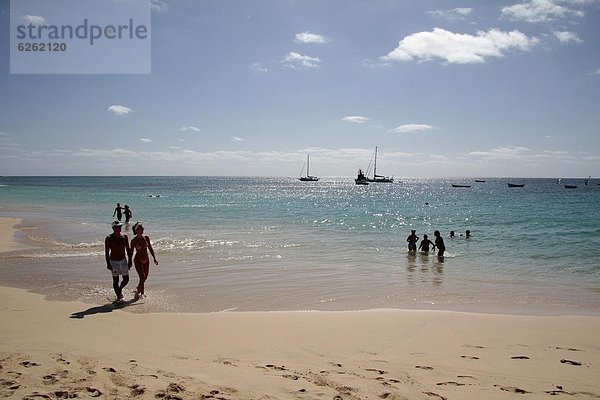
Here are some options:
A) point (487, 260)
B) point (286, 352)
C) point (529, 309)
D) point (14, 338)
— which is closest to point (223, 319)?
point (286, 352)

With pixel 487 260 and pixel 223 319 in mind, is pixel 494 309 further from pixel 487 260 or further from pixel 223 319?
pixel 487 260

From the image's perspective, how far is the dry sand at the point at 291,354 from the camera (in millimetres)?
4543

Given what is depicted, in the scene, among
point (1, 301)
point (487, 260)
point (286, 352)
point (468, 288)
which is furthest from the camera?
point (487, 260)

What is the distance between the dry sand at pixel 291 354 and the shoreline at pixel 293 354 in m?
0.02

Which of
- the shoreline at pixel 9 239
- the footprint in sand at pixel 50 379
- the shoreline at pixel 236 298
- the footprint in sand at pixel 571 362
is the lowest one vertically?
the shoreline at pixel 9 239

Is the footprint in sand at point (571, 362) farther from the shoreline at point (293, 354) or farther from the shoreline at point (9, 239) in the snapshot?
the shoreline at point (9, 239)

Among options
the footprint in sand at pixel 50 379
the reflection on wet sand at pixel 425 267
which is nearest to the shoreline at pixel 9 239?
the footprint in sand at pixel 50 379

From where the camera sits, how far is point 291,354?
229 inches

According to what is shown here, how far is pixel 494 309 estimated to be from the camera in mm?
8953

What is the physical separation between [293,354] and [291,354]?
28 millimetres

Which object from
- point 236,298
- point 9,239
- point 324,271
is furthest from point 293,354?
point 9,239

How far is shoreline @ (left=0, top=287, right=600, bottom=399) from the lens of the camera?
4.58 m

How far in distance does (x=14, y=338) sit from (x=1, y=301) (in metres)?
2.73

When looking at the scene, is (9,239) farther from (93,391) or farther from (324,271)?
(93,391)
